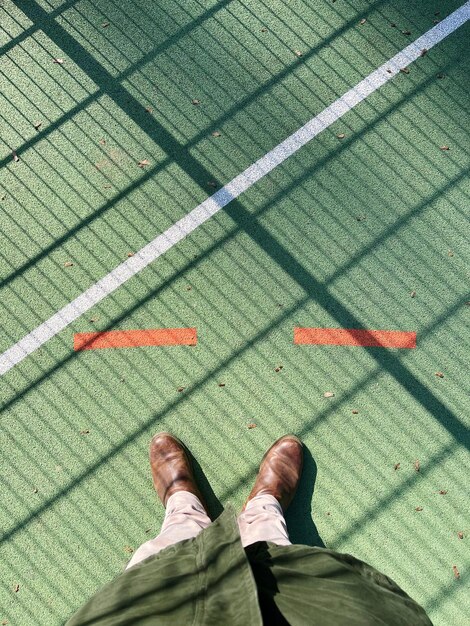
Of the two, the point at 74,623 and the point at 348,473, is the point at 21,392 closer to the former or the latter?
the point at 74,623

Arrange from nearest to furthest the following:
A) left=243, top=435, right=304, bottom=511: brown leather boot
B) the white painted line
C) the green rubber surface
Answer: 1. left=243, top=435, right=304, bottom=511: brown leather boot
2. the green rubber surface
3. the white painted line

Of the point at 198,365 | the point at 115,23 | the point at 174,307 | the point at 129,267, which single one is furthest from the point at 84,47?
the point at 198,365

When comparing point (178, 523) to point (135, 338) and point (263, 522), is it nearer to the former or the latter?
point (263, 522)

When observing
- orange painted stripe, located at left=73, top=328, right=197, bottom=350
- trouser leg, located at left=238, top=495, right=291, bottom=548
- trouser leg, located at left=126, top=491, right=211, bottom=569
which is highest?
orange painted stripe, located at left=73, top=328, right=197, bottom=350

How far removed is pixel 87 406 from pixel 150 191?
1482 mm

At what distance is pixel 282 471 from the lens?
3.66 metres

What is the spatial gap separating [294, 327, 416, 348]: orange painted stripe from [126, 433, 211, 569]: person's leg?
1058 millimetres

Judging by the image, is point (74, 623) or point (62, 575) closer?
point (74, 623)

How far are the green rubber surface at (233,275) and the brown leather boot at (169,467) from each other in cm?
9

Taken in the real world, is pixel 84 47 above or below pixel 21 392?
above

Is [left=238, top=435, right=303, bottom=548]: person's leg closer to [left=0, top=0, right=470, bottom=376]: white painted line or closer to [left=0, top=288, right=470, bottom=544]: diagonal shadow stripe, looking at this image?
[left=0, top=288, right=470, bottom=544]: diagonal shadow stripe

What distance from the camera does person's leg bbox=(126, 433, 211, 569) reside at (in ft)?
11.4

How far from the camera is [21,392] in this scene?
3.89 meters

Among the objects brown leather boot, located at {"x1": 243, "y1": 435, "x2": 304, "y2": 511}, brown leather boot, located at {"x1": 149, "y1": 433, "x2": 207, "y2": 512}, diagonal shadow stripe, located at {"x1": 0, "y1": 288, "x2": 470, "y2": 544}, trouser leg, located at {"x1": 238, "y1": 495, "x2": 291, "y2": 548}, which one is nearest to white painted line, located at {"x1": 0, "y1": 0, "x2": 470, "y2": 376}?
diagonal shadow stripe, located at {"x1": 0, "y1": 288, "x2": 470, "y2": 544}
